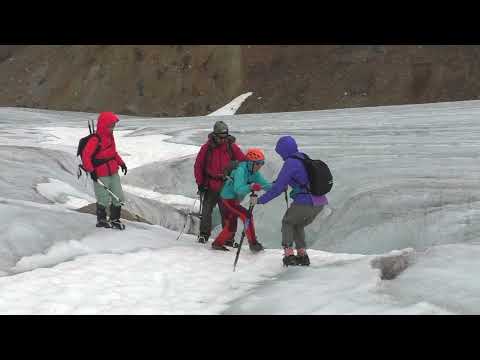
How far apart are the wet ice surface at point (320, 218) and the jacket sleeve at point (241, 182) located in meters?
0.90

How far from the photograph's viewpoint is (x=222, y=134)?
880cm

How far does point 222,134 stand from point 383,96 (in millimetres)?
24895

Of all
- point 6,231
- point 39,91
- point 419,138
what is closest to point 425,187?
point 419,138

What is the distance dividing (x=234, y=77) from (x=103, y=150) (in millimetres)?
29024

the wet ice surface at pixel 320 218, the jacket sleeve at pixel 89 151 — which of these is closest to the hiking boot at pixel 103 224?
the wet ice surface at pixel 320 218

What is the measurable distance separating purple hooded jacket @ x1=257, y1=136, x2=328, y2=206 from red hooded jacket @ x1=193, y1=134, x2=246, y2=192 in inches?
59.9

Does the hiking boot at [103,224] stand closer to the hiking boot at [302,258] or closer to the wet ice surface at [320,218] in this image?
the wet ice surface at [320,218]

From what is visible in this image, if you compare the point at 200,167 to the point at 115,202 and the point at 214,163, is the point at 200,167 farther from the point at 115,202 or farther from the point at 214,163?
the point at 115,202

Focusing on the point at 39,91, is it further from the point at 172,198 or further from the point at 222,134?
the point at 222,134

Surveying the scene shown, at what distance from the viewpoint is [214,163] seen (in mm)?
8992

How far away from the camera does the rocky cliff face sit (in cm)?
3194

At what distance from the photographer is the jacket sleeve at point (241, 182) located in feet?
27.0

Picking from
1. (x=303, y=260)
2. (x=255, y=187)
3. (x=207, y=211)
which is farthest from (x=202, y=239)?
(x=303, y=260)

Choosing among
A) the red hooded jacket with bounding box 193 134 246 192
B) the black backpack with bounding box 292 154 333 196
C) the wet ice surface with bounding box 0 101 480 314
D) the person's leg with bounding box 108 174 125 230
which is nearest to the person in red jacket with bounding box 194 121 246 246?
→ the red hooded jacket with bounding box 193 134 246 192
